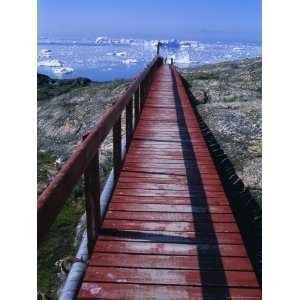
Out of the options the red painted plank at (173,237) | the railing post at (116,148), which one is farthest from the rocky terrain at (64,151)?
the red painted plank at (173,237)

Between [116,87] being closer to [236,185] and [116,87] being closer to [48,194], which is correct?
[236,185]

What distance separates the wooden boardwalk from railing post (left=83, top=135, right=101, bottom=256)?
0.16 m

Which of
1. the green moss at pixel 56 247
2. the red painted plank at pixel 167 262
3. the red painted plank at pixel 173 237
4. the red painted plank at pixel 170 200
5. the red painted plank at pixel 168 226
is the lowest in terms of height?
the green moss at pixel 56 247

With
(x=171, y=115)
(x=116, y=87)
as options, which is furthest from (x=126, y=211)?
(x=116, y=87)

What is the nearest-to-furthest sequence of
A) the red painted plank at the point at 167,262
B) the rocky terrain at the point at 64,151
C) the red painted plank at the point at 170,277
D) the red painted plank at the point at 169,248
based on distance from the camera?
1. the red painted plank at the point at 170,277
2. the red painted plank at the point at 167,262
3. the red painted plank at the point at 169,248
4. the rocky terrain at the point at 64,151

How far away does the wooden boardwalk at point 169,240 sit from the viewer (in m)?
4.10

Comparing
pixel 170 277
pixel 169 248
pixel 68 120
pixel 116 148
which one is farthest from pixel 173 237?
pixel 68 120

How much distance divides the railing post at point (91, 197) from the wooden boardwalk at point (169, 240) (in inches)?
6.4

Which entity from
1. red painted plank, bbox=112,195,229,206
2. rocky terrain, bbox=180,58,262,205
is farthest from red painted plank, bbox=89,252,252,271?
rocky terrain, bbox=180,58,262,205

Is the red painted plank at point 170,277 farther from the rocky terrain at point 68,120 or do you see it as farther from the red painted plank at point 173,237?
the rocky terrain at point 68,120

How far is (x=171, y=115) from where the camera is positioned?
13.8m

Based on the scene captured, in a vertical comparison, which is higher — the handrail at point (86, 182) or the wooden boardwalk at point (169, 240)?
the handrail at point (86, 182)

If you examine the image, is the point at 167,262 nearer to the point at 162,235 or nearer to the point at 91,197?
the point at 162,235
